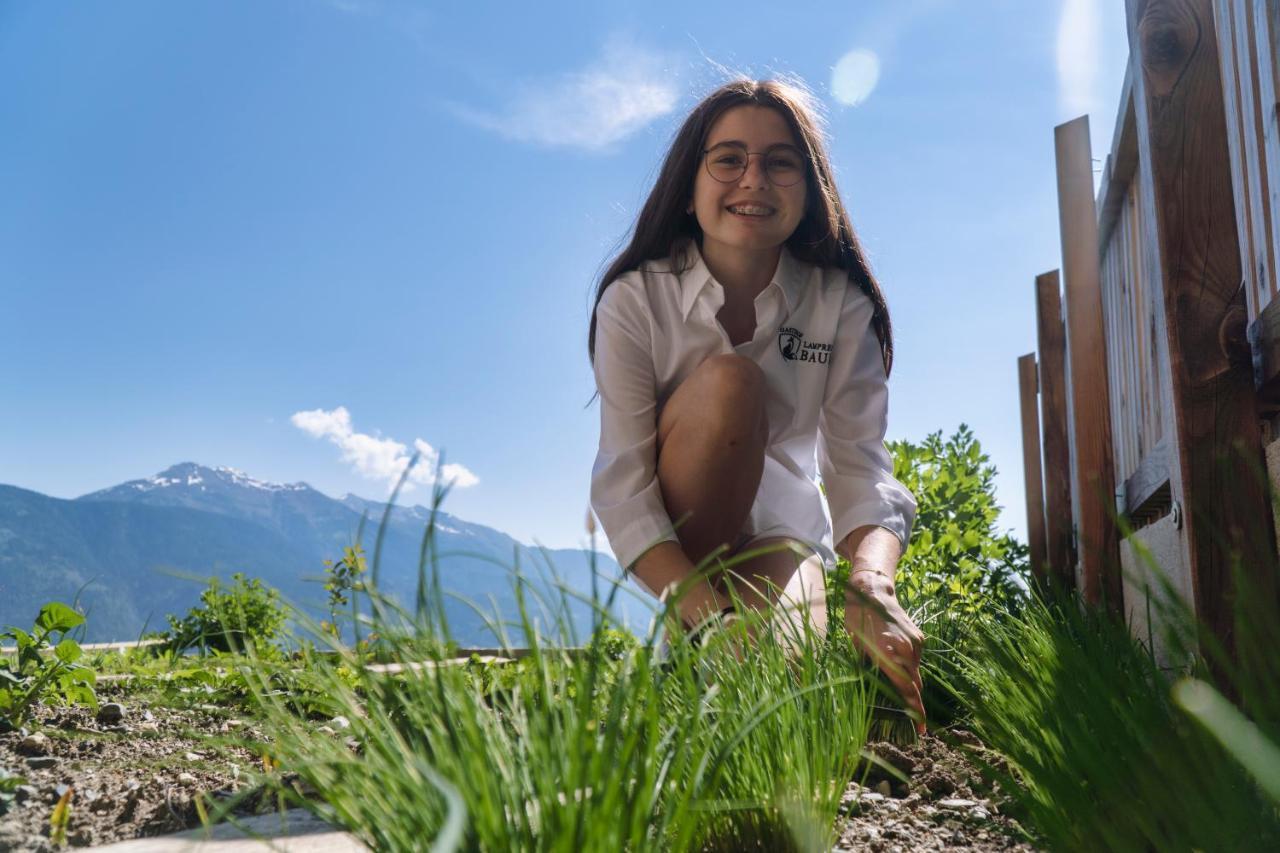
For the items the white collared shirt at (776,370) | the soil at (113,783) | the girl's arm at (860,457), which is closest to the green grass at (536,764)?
the soil at (113,783)

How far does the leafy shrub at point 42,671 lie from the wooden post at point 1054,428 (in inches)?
169

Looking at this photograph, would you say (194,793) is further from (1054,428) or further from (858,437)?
(1054,428)

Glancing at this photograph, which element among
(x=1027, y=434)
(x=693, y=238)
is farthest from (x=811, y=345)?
(x=1027, y=434)

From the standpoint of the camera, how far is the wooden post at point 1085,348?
3854 millimetres

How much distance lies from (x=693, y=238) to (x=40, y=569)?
20399 centimetres

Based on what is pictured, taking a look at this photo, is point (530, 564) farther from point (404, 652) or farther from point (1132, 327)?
point (1132, 327)

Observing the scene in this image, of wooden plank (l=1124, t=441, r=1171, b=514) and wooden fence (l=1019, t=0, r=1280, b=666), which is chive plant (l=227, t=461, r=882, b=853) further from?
wooden plank (l=1124, t=441, r=1171, b=514)

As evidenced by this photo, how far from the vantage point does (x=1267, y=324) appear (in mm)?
1828

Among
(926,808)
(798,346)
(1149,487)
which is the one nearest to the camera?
(926,808)

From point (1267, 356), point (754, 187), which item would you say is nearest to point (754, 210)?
point (754, 187)

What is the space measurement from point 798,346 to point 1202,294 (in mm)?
1065

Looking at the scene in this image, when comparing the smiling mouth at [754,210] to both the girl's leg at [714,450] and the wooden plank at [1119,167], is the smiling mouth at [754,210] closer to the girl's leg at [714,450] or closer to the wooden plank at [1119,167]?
the girl's leg at [714,450]

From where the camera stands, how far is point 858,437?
2744 millimetres

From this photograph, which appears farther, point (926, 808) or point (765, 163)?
point (765, 163)
